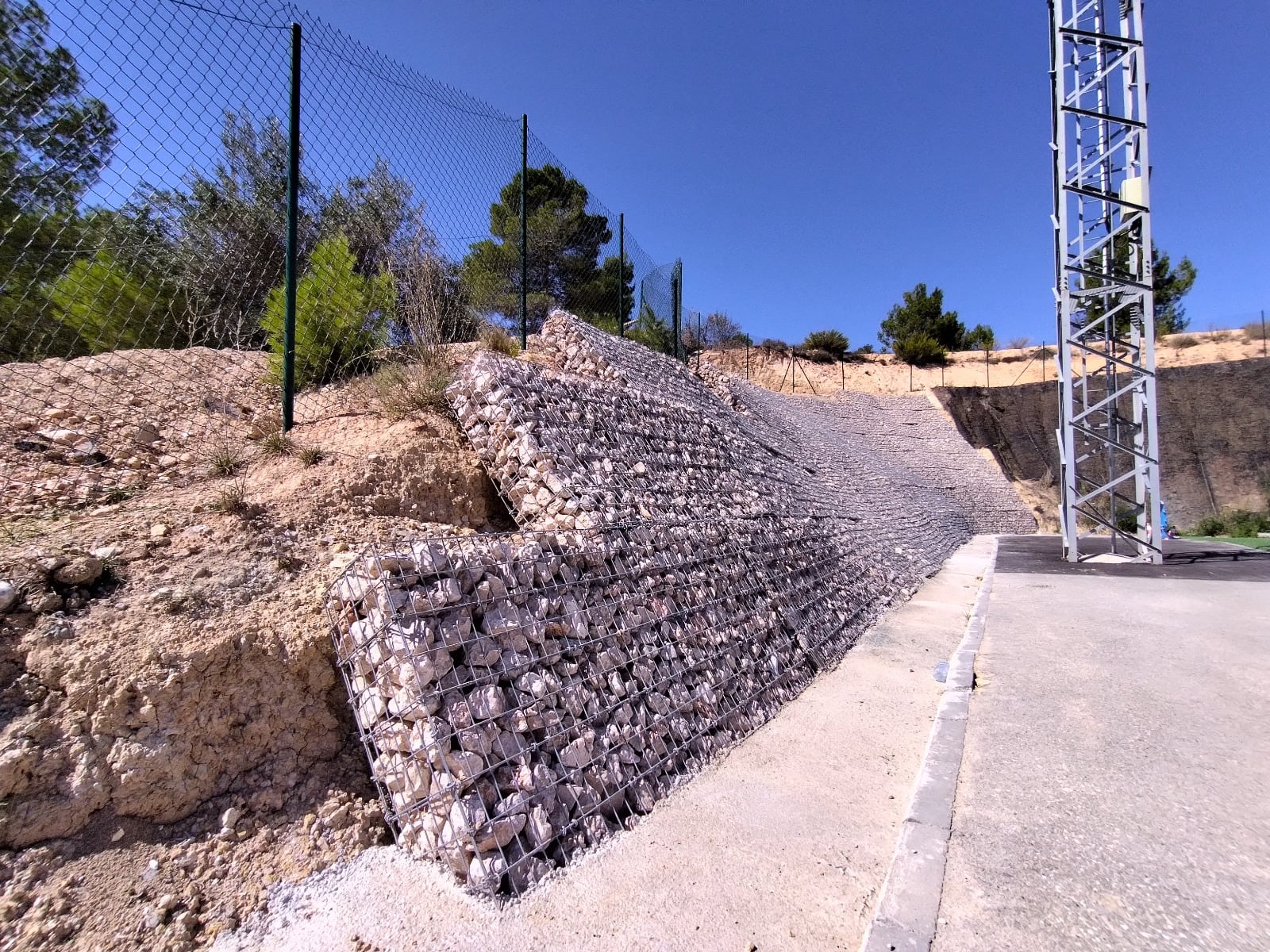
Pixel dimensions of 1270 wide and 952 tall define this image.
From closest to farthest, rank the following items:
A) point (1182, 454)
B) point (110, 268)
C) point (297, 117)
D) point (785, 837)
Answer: point (785, 837), point (110, 268), point (297, 117), point (1182, 454)

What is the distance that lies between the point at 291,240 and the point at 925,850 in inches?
195

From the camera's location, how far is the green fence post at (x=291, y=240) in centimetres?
416

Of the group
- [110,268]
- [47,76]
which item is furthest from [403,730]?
[47,76]

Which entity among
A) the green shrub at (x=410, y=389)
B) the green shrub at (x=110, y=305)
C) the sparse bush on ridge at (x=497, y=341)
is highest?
the sparse bush on ridge at (x=497, y=341)

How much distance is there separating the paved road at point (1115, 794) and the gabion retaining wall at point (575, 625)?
1.26 meters

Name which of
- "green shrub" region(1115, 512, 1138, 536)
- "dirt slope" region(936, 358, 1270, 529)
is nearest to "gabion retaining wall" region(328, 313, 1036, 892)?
"green shrub" region(1115, 512, 1138, 536)

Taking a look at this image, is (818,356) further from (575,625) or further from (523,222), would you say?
(575,625)

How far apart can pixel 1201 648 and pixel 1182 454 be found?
2261 centimetres

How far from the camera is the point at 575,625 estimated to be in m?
3.07

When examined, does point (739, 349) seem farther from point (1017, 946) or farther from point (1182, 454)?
point (1017, 946)

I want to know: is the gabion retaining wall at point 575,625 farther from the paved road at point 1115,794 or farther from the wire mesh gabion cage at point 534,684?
the paved road at point 1115,794

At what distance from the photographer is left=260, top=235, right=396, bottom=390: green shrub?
16.4 feet

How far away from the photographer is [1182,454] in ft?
70.8

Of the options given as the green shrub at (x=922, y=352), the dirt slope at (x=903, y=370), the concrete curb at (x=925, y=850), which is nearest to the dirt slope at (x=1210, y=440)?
the dirt slope at (x=903, y=370)
